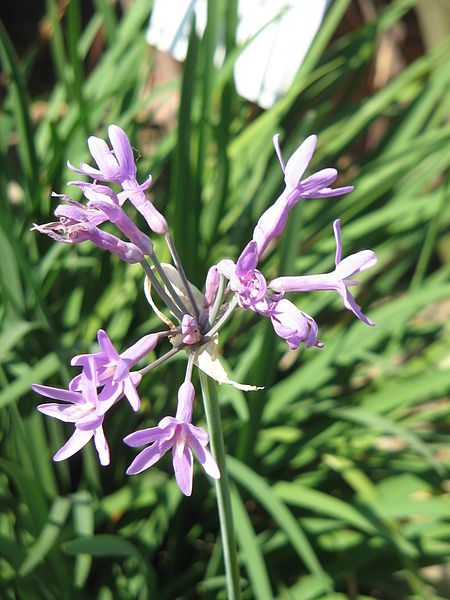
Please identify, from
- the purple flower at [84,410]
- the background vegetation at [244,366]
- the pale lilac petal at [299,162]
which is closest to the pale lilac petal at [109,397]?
the purple flower at [84,410]

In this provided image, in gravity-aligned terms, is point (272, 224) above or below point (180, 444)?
above

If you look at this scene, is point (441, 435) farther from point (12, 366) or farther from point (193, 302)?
point (193, 302)

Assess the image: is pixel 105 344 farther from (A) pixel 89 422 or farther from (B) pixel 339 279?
(B) pixel 339 279

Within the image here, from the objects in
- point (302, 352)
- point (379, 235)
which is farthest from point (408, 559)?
point (379, 235)

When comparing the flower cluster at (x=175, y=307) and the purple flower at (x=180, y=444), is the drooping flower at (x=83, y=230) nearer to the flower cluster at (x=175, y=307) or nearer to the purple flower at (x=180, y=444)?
the flower cluster at (x=175, y=307)

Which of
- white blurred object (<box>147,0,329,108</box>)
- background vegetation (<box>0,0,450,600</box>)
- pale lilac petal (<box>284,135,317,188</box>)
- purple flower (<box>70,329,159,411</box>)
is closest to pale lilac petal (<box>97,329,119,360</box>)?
purple flower (<box>70,329,159,411</box>)

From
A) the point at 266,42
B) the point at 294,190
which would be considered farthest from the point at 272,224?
the point at 266,42
